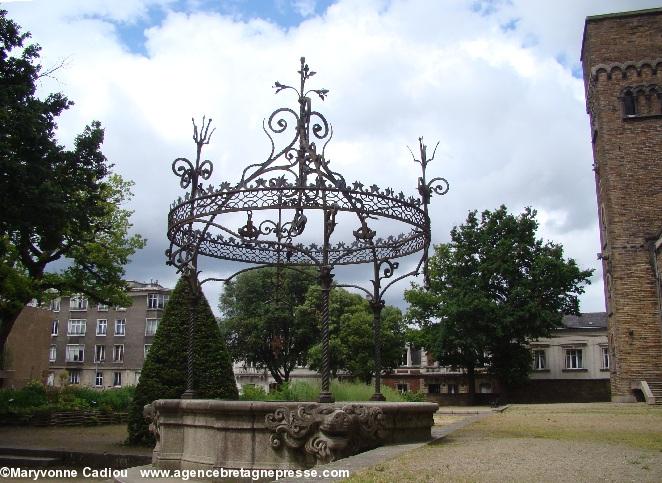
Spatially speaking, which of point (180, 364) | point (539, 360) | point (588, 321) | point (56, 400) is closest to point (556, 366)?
point (539, 360)

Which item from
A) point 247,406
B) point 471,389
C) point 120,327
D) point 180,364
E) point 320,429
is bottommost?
point 471,389

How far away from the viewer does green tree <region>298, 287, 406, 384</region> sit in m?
43.6

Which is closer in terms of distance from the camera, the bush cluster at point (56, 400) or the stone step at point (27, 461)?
the stone step at point (27, 461)

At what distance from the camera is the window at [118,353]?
6316 centimetres

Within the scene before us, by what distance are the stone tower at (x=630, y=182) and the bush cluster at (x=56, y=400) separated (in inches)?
910

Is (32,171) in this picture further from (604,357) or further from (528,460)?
(604,357)

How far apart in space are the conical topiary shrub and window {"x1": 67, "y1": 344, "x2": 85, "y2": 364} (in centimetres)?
5311

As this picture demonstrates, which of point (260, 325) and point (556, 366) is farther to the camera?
point (556, 366)

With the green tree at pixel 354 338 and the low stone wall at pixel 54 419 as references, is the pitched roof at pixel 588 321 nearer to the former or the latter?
the green tree at pixel 354 338

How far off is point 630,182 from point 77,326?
176ft

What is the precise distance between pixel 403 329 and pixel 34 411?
3125cm

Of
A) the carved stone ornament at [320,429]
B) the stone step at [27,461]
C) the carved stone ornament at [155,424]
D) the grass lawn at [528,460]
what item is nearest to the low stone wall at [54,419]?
the stone step at [27,461]

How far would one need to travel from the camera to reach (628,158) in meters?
32.4

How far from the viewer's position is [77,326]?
6525 cm
